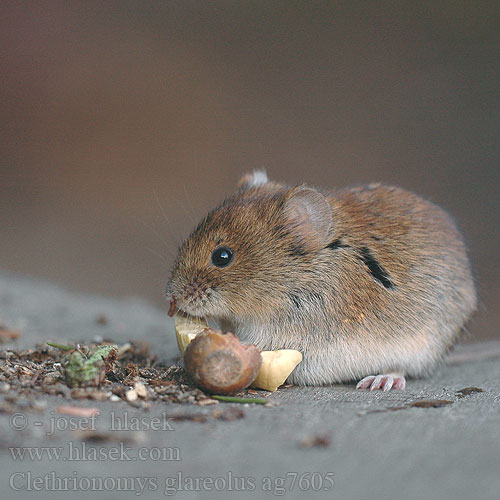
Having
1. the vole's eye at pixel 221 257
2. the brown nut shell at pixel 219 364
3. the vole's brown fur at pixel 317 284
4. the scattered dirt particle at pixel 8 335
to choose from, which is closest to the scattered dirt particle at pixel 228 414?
the brown nut shell at pixel 219 364

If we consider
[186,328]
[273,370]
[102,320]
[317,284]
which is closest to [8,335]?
[102,320]

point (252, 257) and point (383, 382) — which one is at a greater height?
point (252, 257)

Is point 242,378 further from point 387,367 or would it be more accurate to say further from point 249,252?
point 387,367

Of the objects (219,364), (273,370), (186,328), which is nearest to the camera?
(219,364)

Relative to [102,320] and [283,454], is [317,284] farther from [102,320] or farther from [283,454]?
[102,320]

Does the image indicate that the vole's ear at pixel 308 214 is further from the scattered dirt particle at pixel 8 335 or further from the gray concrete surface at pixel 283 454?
the scattered dirt particle at pixel 8 335

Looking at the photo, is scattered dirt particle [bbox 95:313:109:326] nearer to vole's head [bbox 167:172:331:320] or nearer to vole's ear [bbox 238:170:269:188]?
vole's ear [bbox 238:170:269:188]

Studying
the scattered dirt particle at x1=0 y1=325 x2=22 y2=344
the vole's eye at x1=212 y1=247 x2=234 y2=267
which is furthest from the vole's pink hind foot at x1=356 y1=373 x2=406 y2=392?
the scattered dirt particle at x1=0 y1=325 x2=22 y2=344
